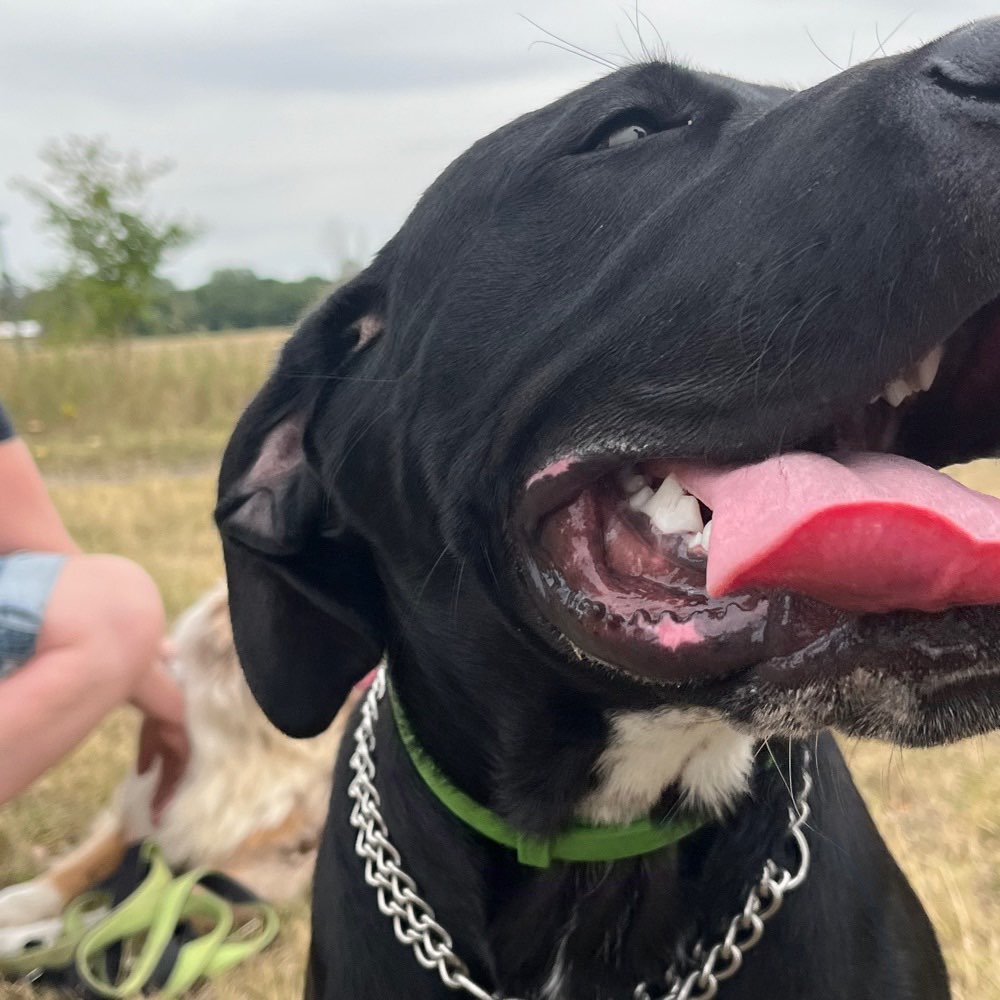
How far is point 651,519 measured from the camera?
57.4 inches

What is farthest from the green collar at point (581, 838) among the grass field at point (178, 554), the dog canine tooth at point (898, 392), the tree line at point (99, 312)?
the tree line at point (99, 312)

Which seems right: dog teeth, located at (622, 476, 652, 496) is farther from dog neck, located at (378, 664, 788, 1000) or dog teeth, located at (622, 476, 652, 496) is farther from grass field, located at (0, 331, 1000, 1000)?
grass field, located at (0, 331, 1000, 1000)

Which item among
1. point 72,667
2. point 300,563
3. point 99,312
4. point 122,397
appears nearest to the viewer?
point 300,563

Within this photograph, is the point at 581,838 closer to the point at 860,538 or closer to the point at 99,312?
the point at 860,538

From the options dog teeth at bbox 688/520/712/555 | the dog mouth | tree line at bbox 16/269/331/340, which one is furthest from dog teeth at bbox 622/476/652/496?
tree line at bbox 16/269/331/340

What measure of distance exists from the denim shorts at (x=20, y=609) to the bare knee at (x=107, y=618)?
21mm

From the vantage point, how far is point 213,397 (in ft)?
38.9

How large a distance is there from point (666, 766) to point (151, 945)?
4.43ft

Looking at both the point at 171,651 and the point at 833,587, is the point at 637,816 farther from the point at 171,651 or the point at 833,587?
the point at 171,651

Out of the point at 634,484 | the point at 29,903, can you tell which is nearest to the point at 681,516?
the point at 634,484

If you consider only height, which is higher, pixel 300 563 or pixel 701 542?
pixel 701 542

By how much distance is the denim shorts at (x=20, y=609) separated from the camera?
2.42 m

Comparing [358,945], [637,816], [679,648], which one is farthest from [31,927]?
[679,648]

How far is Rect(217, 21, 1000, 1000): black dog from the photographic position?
118 cm
